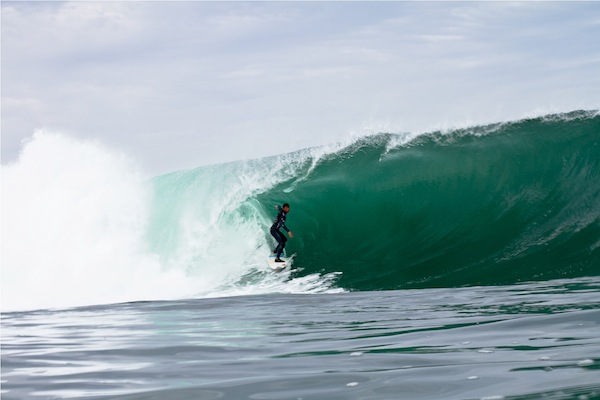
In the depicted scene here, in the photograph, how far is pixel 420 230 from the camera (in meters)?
15.6

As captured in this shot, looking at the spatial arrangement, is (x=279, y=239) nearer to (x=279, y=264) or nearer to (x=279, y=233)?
(x=279, y=233)

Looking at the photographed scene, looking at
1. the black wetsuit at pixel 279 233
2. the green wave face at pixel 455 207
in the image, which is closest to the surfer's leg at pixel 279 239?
the black wetsuit at pixel 279 233

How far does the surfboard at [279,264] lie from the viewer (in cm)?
1501

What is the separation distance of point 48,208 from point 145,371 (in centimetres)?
1475

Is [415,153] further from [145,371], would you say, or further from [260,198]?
[145,371]

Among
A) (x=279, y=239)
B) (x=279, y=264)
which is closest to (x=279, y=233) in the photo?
(x=279, y=239)

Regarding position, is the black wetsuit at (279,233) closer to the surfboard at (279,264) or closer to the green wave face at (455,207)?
the surfboard at (279,264)

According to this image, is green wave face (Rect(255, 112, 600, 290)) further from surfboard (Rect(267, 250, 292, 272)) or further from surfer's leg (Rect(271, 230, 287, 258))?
surfer's leg (Rect(271, 230, 287, 258))

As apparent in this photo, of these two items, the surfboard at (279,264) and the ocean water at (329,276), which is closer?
the ocean water at (329,276)

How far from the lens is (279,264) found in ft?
49.5

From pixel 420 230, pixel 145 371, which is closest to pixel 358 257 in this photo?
pixel 420 230

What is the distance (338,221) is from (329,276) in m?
2.49

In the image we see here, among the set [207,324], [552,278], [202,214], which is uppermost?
[202,214]

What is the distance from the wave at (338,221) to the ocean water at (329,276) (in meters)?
0.05
